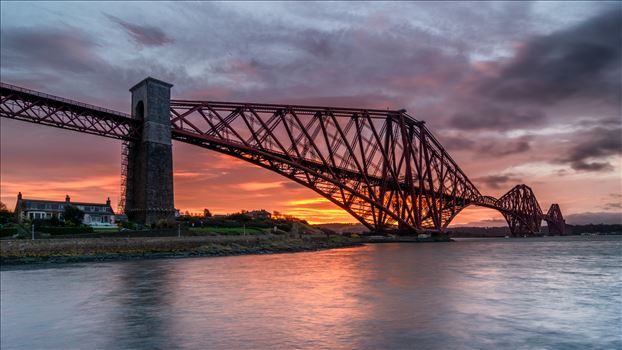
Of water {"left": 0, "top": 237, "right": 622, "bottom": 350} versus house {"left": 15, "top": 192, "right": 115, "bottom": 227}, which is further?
house {"left": 15, "top": 192, "right": 115, "bottom": 227}

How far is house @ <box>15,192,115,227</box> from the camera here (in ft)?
194

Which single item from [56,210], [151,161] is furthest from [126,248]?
[56,210]

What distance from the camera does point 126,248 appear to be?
42.6m

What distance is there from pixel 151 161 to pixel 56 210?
1973 cm

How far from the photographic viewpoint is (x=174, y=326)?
1503 cm

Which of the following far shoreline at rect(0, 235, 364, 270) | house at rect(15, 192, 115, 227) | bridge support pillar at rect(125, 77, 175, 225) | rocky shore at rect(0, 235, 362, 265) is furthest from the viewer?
house at rect(15, 192, 115, 227)

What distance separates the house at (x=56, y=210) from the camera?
194 ft

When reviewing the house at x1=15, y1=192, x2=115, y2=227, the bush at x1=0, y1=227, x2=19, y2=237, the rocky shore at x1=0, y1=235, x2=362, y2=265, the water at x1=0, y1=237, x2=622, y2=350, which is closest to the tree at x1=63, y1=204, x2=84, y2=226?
the house at x1=15, y1=192, x2=115, y2=227

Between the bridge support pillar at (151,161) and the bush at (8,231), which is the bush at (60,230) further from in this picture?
the bridge support pillar at (151,161)

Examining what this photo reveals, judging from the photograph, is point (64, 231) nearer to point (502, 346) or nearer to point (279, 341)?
point (279, 341)

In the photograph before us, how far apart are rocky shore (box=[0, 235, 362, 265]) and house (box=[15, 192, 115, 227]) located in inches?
559

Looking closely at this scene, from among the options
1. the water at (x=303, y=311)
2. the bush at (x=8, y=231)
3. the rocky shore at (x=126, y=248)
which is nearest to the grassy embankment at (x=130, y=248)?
the rocky shore at (x=126, y=248)

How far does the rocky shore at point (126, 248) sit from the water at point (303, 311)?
6351mm

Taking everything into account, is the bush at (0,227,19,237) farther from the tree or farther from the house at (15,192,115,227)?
the house at (15,192,115,227)
